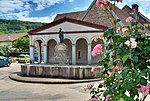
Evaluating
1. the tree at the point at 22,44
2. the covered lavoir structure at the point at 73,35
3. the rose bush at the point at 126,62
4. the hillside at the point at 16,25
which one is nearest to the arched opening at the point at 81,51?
the covered lavoir structure at the point at 73,35

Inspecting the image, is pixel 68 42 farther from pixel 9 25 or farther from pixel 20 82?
pixel 9 25

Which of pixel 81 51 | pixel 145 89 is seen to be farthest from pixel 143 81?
pixel 81 51

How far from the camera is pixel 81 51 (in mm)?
26109

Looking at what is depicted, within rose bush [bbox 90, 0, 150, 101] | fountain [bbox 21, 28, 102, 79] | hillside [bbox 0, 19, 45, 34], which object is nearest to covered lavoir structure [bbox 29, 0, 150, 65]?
fountain [bbox 21, 28, 102, 79]

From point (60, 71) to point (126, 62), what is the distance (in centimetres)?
1164

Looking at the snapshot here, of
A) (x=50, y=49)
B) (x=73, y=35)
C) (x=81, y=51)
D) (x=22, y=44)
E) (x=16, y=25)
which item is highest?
(x=16, y=25)

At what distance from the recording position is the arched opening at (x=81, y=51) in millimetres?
25859

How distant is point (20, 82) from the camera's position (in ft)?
43.8

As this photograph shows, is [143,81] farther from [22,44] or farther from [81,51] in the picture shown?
[22,44]

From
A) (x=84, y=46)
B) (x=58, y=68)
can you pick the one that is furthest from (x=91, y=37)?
(x=58, y=68)

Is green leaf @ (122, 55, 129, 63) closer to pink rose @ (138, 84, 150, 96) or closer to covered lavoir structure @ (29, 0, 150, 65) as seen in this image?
pink rose @ (138, 84, 150, 96)

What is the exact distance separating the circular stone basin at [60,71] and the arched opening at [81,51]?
11279 millimetres

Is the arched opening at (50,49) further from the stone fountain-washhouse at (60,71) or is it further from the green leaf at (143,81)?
the green leaf at (143,81)

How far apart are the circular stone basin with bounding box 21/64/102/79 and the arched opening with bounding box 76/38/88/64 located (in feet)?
37.0
